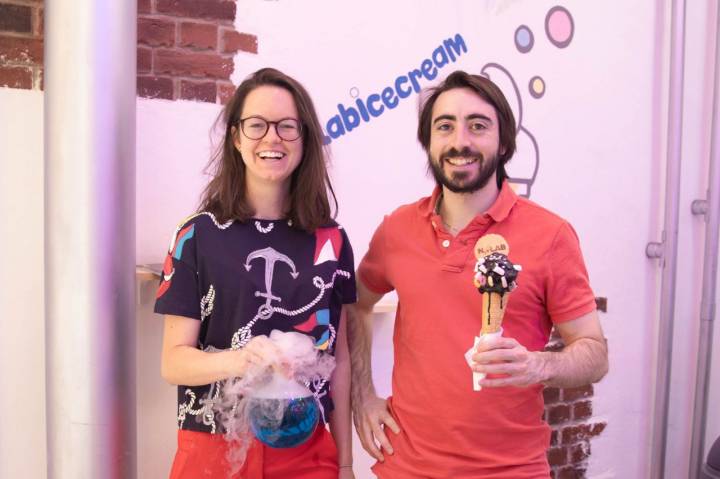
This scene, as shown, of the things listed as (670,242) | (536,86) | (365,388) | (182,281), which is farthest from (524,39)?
(182,281)

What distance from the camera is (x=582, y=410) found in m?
3.32

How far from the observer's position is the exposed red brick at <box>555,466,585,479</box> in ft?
10.7

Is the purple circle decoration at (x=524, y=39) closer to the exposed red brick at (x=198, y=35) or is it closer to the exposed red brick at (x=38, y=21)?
the exposed red brick at (x=198, y=35)

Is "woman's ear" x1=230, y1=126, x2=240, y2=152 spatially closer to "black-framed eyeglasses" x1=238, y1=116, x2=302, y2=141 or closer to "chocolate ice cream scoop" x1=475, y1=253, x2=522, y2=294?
"black-framed eyeglasses" x1=238, y1=116, x2=302, y2=141

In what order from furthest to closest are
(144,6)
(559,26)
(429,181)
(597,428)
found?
(597,428)
(559,26)
(429,181)
(144,6)

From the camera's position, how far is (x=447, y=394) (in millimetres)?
1630

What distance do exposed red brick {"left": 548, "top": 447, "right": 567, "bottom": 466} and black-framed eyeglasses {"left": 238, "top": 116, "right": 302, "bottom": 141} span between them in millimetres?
2306

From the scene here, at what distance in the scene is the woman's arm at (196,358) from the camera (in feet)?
4.69

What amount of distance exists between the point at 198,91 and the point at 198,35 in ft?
0.62

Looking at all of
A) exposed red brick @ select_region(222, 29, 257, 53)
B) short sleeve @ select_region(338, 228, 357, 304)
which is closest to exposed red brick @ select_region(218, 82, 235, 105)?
exposed red brick @ select_region(222, 29, 257, 53)

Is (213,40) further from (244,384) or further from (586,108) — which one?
(586,108)

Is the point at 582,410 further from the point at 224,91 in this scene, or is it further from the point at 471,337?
the point at 224,91

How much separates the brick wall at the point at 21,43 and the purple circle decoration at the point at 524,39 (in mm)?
2004

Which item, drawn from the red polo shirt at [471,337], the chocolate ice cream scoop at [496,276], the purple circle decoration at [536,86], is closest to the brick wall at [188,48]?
the red polo shirt at [471,337]
